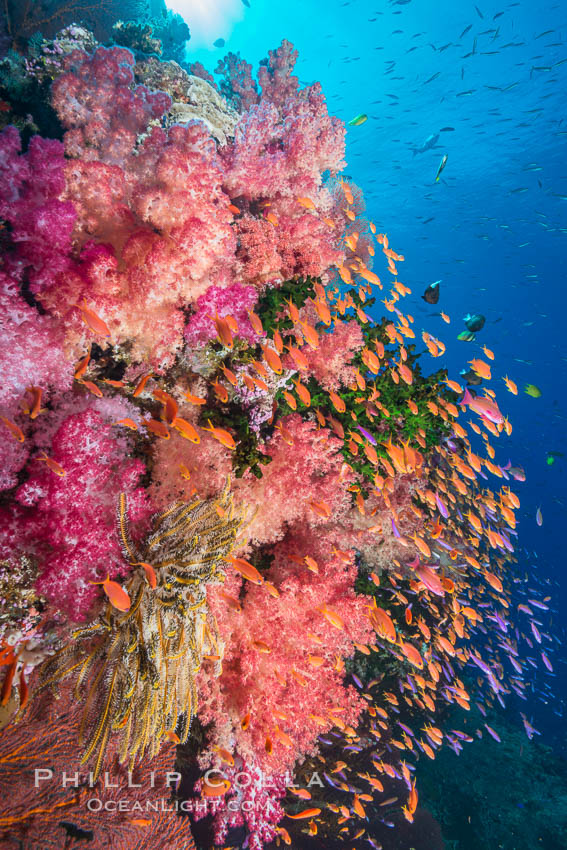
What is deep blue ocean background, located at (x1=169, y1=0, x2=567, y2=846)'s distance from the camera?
80.4ft

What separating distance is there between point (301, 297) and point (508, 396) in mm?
80493

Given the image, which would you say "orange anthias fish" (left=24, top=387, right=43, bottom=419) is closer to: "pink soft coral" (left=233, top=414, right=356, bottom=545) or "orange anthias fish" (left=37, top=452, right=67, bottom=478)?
"orange anthias fish" (left=37, top=452, right=67, bottom=478)

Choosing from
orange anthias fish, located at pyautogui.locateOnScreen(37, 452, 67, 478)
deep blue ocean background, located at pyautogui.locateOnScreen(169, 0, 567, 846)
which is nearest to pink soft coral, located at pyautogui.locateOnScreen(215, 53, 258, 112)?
deep blue ocean background, located at pyautogui.locateOnScreen(169, 0, 567, 846)

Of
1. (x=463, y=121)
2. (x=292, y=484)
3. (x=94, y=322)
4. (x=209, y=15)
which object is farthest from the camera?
(x=209, y=15)

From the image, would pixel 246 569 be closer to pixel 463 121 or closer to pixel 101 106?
pixel 101 106

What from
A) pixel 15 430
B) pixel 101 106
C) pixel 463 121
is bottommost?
pixel 15 430

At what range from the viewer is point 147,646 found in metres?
2.82

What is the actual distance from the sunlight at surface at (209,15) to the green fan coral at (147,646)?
50969 millimetres

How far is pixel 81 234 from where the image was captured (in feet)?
12.0

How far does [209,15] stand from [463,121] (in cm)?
Answer: 2808

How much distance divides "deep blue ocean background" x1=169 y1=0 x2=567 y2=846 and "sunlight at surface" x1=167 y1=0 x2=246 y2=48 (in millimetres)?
115

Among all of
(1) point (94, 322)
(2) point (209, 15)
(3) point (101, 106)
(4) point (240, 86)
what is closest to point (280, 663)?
(1) point (94, 322)

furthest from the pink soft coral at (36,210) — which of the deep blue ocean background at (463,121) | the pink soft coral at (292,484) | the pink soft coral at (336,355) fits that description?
the deep blue ocean background at (463,121)

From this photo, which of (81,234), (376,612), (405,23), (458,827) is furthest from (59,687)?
(405,23)
